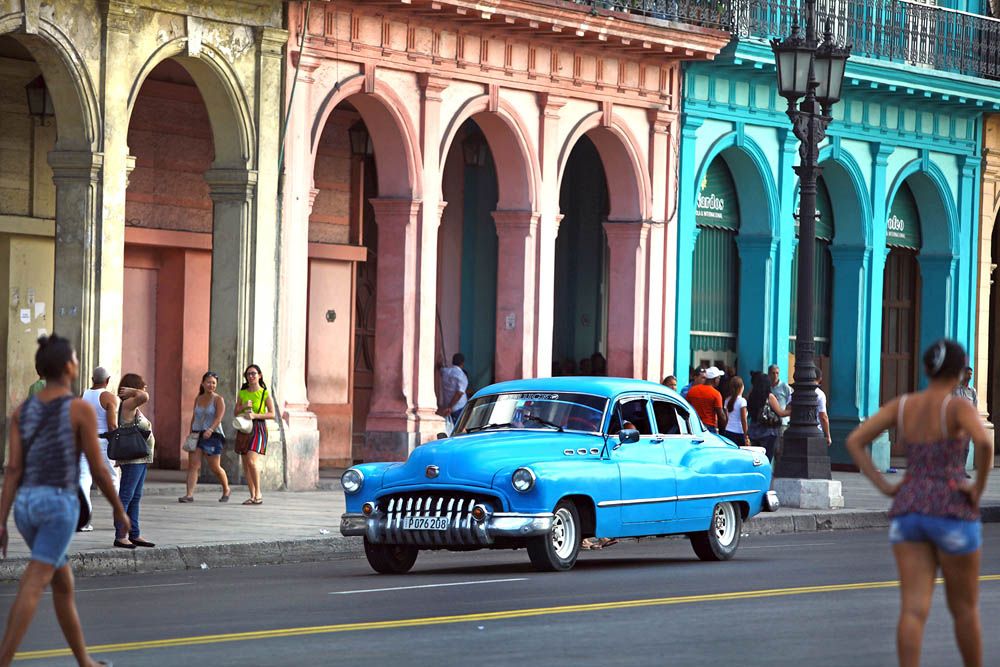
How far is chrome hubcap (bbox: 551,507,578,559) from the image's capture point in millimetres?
15984

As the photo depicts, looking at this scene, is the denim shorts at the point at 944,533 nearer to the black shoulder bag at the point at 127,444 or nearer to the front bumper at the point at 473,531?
the front bumper at the point at 473,531

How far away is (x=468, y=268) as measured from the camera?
3050 centimetres

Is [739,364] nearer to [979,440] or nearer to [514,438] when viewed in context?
[514,438]

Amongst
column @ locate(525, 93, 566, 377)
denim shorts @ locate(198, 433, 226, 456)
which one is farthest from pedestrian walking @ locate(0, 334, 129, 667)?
column @ locate(525, 93, 566, 377)

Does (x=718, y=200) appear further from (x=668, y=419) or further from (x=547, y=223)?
(x=668, y=419)

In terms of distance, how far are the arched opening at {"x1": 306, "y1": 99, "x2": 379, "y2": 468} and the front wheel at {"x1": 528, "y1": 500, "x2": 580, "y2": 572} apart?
1215 cm

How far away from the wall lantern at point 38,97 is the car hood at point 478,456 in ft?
31.6

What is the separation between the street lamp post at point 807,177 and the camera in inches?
929

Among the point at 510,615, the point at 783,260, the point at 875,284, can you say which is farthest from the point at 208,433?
the point at 875,284

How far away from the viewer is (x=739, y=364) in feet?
105

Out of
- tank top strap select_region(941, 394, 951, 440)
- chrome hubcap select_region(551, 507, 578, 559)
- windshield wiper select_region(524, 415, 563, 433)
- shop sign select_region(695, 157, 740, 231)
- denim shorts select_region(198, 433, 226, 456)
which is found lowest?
chrome hubcap select_region(551, 507, 578, 559)

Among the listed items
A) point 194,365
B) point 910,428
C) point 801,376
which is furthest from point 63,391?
point 194,365

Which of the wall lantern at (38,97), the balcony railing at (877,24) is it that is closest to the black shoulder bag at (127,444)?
the wall lantern at (38,97)

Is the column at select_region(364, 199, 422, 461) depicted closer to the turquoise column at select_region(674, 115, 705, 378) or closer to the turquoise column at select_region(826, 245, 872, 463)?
the turquoise column at select_region(674, 115, 705, 378)
